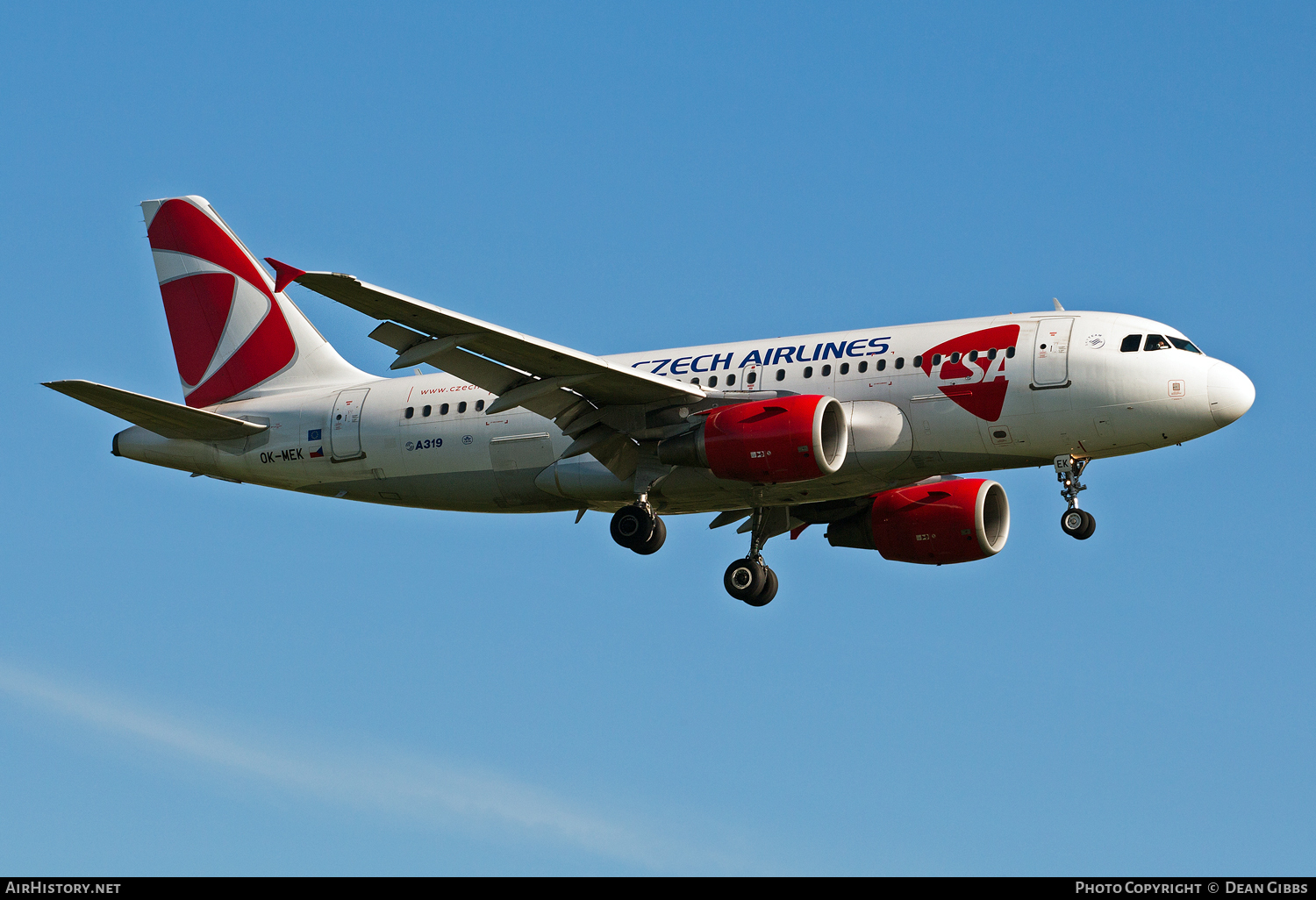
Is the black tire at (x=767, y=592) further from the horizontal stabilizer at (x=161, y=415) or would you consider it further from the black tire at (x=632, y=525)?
the horizontal stabilizer at (x=161, y=415)

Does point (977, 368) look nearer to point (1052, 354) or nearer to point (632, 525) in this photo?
point (1052, 354)

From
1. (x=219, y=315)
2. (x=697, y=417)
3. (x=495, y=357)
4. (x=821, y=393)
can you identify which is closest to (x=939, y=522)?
(x=821, y=393)

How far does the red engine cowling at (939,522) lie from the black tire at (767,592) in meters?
2.35

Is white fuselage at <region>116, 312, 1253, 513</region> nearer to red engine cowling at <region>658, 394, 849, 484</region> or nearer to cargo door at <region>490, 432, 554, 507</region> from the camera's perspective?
cargo door at <region>490, 432, 554, 507</region>

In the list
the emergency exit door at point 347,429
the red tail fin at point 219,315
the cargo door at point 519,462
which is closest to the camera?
the cargo door at point 519,462

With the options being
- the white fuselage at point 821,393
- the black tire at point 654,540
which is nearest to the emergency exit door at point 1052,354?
the white fuselage at point 821,393

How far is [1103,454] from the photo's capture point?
32844mm

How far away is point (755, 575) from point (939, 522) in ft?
→ 15.0

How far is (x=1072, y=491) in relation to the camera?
32.8 meters

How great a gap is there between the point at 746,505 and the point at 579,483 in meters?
3.86

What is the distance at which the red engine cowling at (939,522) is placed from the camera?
37906 millimetres

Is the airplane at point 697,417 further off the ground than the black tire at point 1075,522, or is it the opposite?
the airplane at point 697,417
